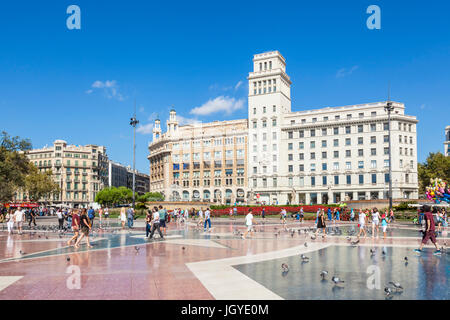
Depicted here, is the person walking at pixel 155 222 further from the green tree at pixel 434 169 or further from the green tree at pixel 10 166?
the green tree at pixel 434 169

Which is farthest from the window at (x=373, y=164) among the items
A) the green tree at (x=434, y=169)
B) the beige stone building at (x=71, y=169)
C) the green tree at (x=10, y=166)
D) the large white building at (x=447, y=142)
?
the large white building at (x=447, y=142)

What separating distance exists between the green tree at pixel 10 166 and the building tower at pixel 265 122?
46.9 meters

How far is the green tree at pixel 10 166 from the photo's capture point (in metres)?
51.4

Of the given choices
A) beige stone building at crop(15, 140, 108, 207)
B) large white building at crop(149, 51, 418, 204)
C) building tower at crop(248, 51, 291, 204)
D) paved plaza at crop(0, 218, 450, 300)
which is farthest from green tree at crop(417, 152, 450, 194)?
beige stone building at crop(15, 140, 108, 207)

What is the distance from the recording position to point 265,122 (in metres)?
90.8

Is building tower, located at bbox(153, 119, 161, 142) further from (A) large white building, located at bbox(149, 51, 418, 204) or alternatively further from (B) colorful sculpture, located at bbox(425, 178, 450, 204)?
(B) colorful sculpture, located at bbox(425, 178, 450, 204)

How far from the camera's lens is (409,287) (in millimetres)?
9242

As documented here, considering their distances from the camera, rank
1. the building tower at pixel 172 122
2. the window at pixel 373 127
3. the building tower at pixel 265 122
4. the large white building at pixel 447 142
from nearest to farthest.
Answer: the window at pixel 373 127 < the building tower at pixel 265 122 < the building tower at pixel 172 122 < the large white building at pixel 447 142

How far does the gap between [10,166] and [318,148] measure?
59.6 m

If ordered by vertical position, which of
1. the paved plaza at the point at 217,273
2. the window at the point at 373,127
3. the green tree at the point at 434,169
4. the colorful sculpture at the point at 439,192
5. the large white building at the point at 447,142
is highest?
the large white building at the point at 447,142

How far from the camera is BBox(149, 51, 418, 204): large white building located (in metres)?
79.8

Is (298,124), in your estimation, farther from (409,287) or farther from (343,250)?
(409,287)

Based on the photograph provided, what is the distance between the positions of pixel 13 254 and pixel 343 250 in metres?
13.5

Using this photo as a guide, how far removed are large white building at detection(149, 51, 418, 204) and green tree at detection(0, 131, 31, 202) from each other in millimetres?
45782
